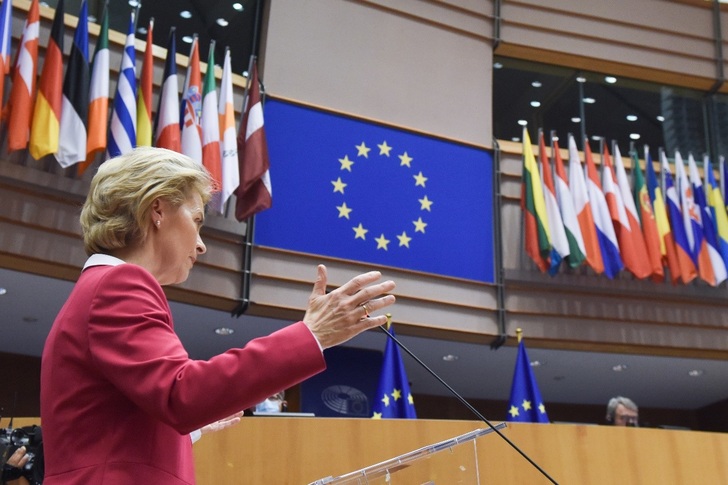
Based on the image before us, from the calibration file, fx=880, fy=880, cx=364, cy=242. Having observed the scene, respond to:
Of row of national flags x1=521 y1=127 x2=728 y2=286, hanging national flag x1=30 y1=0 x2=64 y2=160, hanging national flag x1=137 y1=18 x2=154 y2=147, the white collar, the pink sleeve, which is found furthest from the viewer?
row of national flags x1=521 y1=127 x2=728 y2=286

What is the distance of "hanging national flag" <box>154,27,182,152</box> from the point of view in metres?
7.30

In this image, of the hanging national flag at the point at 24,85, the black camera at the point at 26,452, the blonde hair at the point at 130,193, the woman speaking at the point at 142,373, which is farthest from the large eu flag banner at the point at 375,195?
the woman speaking at the point at 142,373

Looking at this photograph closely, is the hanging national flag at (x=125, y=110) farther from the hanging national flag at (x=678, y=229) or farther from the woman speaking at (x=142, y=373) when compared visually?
the hanging national flag at (x=678, y=229)

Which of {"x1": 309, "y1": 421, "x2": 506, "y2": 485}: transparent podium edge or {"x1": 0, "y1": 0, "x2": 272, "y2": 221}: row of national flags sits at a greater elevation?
{"x1": 0, "y1": 0, "x2": 272, "y2": 221}: row of national flags

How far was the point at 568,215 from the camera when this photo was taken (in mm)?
9086

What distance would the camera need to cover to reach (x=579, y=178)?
369 inches

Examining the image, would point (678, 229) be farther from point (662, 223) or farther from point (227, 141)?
point (227, 141)

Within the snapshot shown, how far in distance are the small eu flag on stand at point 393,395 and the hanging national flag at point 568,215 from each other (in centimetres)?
242

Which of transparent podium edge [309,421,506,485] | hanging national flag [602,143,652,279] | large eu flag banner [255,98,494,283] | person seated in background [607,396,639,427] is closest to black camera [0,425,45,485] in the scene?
transparent podium edge [309,421,506,485]

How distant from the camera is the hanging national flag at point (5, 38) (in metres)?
6.61

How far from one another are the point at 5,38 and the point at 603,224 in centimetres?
595

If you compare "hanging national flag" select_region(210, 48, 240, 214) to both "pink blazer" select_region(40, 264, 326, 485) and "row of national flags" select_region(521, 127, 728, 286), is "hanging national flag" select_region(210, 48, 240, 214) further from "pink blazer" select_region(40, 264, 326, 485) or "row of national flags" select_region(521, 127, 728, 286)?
"pink blazer" select_region(40, 264, 326, 485)

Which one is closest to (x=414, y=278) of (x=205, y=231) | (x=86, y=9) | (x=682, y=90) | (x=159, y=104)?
(x=205, y=231)

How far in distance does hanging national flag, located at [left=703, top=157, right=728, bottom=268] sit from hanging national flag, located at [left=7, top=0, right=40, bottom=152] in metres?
7.05
